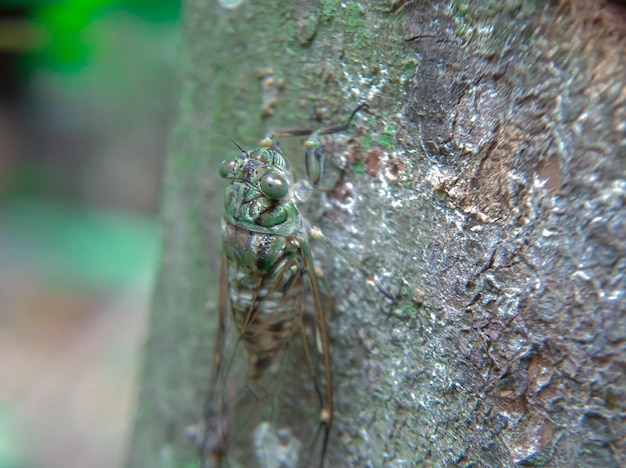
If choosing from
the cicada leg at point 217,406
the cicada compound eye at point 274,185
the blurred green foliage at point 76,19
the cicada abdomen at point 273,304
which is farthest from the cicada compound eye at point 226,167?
the blurred green foliage at point 76,19

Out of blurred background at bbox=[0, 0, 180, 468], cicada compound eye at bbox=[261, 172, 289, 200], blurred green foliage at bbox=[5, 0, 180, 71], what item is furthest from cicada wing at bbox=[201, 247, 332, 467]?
blurred green foliage at bbox=[5, 0, 180, 71]

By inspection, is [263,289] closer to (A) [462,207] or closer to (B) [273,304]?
(B) [273,304]

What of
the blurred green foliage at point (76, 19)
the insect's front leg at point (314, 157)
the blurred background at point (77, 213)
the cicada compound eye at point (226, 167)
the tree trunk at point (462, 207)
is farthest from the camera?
the blurred background at point (77, 213)

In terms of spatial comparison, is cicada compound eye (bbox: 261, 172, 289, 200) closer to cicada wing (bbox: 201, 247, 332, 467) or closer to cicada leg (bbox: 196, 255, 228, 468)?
cicada wing (bbox: 201, 247, 332, 467)

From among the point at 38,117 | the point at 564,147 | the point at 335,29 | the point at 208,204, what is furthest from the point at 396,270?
the point at 38,117

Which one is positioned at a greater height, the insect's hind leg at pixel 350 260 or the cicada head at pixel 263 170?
the cicada head at pixel 263 170

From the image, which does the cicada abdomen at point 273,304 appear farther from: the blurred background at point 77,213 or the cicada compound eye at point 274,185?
the blurred background at point 77,213
